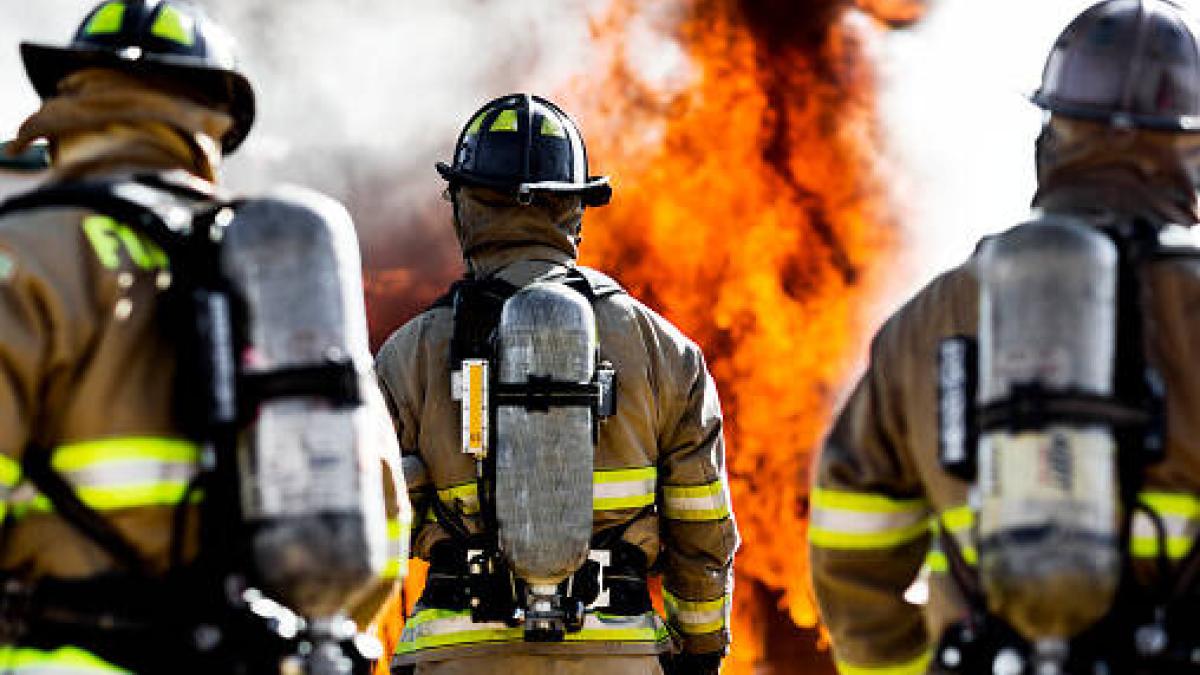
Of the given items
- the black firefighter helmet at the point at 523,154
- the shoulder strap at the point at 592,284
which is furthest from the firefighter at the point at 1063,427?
the black firefighter helmet at the point at 523,154

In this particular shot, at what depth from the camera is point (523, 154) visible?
6.14 metres

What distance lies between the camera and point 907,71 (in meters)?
11.1

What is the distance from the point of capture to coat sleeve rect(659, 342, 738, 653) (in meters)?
5.91

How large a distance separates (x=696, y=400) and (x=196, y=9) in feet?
7.73

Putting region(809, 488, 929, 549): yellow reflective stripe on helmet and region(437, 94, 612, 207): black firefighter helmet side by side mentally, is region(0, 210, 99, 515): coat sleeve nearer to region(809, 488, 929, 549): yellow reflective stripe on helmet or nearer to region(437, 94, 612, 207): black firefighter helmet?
region(809, 488, 929, 549): yellow reflective stripe on helmet

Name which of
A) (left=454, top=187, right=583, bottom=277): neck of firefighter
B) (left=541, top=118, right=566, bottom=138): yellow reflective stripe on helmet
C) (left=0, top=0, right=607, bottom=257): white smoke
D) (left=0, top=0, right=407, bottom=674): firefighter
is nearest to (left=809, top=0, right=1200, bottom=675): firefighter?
(left=0, top=0, right=407, bottom=674): firefighter

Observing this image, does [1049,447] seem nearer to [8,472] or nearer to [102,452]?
[102,452]

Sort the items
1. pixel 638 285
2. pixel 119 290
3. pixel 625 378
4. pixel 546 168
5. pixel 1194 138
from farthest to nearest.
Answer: pixel 638 285 → pixel 546 168 → pixel 625 378 → pixel 1194 138 → pixel 119 290

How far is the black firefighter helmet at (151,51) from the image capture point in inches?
154

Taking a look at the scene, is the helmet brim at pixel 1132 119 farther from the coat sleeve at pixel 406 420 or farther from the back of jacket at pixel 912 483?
the coat sleeve at pixel 406 420

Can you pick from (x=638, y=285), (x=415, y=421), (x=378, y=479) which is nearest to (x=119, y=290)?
(x=378, y=479)

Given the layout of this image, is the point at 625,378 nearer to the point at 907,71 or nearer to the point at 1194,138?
the point at 1194,138

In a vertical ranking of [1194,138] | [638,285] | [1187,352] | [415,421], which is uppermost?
[1194,138]

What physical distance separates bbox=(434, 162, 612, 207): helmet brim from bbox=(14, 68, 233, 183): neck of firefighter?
216cm
